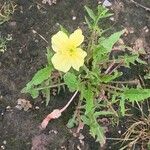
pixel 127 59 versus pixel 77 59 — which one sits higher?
pixel 77 59

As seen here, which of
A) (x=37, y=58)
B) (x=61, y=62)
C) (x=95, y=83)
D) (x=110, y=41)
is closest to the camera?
(x=61, y=62)

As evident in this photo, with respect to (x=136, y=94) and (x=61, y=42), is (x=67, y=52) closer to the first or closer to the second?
(x=61, y=42)

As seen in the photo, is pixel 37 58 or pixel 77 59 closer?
pixel 77 59

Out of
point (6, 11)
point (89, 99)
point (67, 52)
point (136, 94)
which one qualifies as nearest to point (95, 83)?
point (89, 99)

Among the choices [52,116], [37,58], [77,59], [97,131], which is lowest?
[97,131]

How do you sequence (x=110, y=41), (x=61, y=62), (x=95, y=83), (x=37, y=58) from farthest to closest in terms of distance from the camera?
1. (x=37, y=58)
2. (x=95, y=83)
3. (x=110, y=41)
4. (x=61, y=62)

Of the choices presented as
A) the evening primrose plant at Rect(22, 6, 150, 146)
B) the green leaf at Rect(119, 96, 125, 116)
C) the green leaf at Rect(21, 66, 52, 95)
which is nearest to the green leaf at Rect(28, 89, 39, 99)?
the evening primrose plant at Rect(22, 6, 150, 146)
